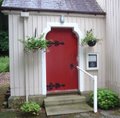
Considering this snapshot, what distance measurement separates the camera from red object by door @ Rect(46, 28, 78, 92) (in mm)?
8359

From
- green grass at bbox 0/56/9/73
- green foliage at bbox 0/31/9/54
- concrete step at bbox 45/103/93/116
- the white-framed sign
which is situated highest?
green foliage at bbox 0/31/9/54

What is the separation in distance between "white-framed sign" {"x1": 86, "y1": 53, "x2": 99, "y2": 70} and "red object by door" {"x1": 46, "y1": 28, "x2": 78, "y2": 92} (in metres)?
0.47

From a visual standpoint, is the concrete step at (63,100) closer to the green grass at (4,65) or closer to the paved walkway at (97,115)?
the paved walkway at (97,115)

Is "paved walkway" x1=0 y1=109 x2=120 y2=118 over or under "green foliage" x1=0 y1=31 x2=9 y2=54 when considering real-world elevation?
under

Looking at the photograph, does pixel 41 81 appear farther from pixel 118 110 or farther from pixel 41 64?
pixel 118 110

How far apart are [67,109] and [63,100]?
0.50 meters

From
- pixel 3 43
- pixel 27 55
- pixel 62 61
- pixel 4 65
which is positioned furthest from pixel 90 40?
pixel 3 43

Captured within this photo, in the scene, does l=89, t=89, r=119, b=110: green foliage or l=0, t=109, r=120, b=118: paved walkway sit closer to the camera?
l=0, t=109, r=120, b=118: paved walkway

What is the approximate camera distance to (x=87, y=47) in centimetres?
846

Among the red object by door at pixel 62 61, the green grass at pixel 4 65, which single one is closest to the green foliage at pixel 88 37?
the red object by door at pixel 62 61

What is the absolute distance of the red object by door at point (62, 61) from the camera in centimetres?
836

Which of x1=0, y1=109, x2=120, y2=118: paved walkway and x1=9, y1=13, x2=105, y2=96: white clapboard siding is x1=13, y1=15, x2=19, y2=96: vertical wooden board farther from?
x1=0, y1=109, x2=120, y2=118: paved walkway

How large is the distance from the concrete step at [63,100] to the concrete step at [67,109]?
132 mm

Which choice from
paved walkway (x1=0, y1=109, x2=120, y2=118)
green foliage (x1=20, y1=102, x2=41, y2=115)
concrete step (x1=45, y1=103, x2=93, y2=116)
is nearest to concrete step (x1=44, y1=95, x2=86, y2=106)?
concrete step (x1=45, y1=103, x2=93, y2=116)
